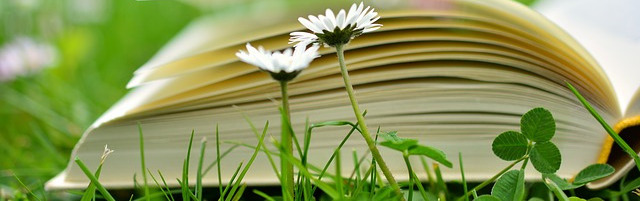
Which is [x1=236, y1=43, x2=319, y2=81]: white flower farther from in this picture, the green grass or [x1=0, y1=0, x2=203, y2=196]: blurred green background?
[x1=0, y1=0, x2=203, y2=196]: blurred green background

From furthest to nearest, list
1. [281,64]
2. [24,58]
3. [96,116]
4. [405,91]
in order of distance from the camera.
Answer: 1. [24,58]
2. [96,116]
3. [405,91]
4. [281,64]

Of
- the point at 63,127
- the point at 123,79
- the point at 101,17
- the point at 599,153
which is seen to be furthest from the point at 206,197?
the point at 101,17

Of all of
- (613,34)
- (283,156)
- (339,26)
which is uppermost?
(613,34)

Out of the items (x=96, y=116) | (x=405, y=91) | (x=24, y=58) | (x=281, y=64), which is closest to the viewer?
(x=281, y=64)

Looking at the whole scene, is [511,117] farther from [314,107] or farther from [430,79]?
[314,107]

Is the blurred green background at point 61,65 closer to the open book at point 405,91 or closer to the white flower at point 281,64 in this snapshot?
the open book at point 405,91

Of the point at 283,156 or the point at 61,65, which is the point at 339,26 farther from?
the point at 61,65

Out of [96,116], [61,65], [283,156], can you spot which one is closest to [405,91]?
[283,156]

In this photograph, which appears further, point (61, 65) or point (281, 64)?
point (61, 65)
